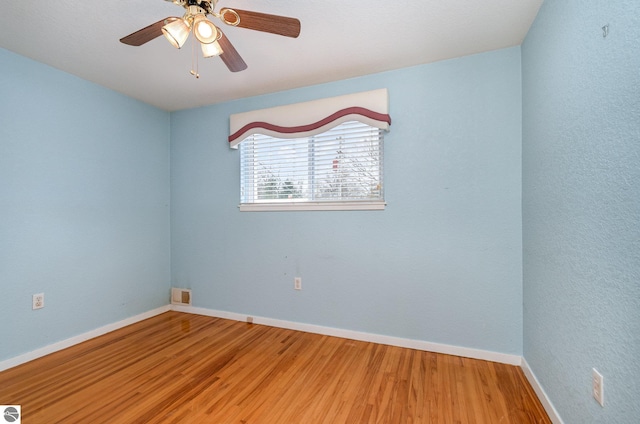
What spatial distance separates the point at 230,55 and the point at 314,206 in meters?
1.47

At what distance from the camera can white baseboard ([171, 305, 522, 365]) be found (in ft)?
7.04

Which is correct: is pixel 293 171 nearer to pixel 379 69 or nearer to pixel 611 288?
pixel 379 69

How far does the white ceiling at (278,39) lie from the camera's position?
5.55ft

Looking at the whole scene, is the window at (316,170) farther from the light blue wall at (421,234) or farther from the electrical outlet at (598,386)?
the electrical outlet at (598,386)

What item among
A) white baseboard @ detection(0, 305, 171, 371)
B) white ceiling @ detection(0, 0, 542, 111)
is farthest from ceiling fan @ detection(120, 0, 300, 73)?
white baseboard @ detection(0, 305, 171, 371)

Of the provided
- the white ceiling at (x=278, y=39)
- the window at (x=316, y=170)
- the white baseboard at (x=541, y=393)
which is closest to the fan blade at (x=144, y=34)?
the white ceiling at (x=278, y=39)

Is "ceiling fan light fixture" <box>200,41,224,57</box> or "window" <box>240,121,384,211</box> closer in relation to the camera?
"ceiling fan light fixture" <box>200,41,224,57</box>

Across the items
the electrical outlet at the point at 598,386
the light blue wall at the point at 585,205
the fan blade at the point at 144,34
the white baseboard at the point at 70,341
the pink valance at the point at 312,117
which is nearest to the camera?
the light blue wall at the point at 585,205

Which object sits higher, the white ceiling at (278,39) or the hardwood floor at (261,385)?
the white ceiling at (278,39)

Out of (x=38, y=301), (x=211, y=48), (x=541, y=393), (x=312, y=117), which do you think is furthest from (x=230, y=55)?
(x=541, y=393)

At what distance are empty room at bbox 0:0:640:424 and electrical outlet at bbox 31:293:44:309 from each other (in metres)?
0.01

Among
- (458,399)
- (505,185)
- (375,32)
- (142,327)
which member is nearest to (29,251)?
(142,327)

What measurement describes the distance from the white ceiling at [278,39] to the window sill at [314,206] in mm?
1179

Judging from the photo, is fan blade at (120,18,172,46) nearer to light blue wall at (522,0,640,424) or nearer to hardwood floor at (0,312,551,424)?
light blue wall at (522,0,640,424)
